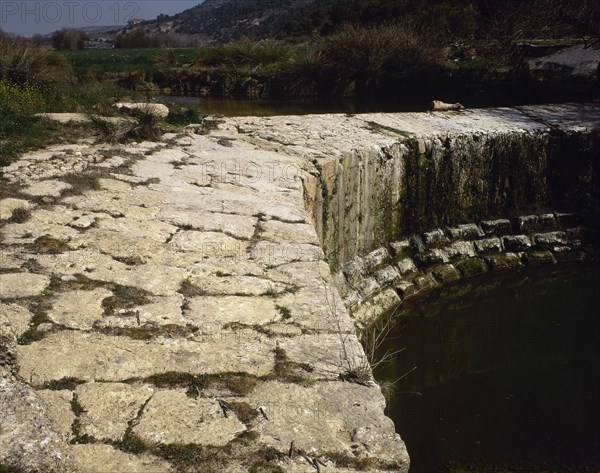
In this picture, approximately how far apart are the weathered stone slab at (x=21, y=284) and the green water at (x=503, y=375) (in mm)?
2482

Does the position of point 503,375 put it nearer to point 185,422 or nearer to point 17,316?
point 185,422

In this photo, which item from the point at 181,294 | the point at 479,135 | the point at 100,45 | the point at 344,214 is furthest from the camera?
the point at 100,45

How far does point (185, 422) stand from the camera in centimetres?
185

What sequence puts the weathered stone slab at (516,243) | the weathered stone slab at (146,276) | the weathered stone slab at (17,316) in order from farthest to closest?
the weathered stone slab at (516,243) → the weathered stone slab at (146,276) → the weathered stone slab at (17,316)

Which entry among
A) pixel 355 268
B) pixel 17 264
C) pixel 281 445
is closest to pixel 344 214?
pixel 355 268

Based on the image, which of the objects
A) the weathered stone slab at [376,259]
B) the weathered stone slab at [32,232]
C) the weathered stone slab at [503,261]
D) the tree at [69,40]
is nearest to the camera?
the weathered stone slab at [32,232]

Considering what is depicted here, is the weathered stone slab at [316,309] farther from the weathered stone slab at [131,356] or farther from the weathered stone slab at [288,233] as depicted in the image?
the weathered stone slab at [288,233]

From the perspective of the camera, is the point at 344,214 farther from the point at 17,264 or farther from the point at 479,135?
the point at 17,264

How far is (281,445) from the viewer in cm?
179

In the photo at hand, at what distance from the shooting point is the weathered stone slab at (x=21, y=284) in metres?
2.48

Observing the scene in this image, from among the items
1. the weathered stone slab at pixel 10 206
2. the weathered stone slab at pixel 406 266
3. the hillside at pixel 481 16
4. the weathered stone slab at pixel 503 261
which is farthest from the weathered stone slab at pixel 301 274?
the hillside at pixel 481 16

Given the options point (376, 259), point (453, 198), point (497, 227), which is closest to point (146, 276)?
point (376, 259)

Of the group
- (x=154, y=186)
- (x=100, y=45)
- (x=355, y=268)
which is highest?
(x=100, y=45)

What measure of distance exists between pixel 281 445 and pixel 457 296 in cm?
475
